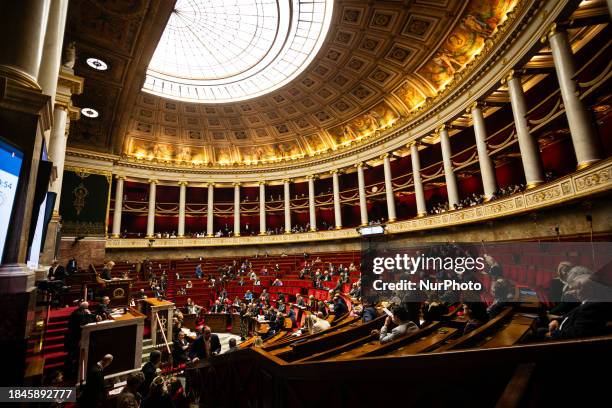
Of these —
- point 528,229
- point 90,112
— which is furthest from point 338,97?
point 90,112

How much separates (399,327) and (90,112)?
18546 millimetres

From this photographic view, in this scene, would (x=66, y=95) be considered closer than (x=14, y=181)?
No

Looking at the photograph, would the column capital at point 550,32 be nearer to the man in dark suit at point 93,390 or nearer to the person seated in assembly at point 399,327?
the person seated in assembly at point 399,327

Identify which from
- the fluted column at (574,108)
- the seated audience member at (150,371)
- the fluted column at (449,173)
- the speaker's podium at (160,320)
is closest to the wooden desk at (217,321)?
the speaker's podium at (160,320)

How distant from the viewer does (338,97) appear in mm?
19125

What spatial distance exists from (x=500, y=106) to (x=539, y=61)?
2.34 metres

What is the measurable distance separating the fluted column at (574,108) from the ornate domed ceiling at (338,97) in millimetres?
3103

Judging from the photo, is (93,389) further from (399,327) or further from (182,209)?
(182,209)

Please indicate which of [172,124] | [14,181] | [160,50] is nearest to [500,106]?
[14,181]

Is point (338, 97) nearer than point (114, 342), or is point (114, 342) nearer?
point (114, 342)

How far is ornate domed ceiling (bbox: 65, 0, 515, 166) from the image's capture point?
506 inches

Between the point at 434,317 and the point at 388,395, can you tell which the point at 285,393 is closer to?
the point at 388,395

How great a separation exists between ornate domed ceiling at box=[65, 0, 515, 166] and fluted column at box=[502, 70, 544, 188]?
7.62 feet

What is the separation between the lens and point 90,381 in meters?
3.98
